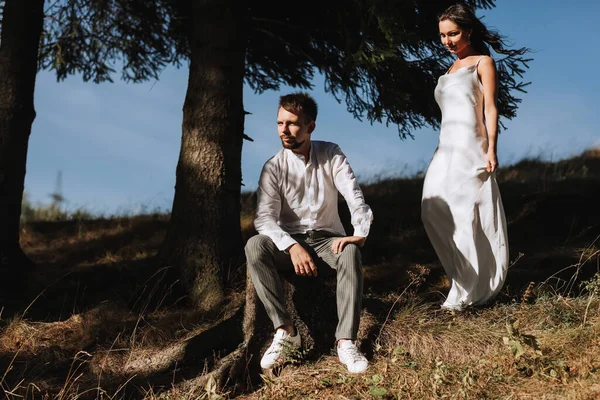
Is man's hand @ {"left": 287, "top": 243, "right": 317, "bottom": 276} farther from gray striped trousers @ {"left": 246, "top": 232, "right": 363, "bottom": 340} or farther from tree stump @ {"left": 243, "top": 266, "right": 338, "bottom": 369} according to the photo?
tree stump @ {"left": 243, "top": 266, "right": 338, "bottom": 369}

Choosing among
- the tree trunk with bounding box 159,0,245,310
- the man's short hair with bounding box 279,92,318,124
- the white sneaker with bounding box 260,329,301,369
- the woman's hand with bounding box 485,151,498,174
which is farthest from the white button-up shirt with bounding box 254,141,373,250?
the tree trunk with bounding box 159,0,245,310

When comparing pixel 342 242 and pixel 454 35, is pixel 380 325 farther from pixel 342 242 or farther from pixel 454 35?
pixel 454 35

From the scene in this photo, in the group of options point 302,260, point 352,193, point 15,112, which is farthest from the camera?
point 15,112

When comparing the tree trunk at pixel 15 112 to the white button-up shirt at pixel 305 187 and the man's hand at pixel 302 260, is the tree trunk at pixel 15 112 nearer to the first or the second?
the white button-up shirt at pixel 305 187

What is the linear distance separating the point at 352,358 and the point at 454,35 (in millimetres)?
2710

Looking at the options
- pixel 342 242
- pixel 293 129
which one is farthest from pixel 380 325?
pixel 293 129

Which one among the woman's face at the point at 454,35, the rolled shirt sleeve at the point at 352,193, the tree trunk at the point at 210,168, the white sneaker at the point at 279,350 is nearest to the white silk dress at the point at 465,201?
the woman's face at the point at 454,35

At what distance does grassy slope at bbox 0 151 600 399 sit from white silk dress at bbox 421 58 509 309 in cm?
24

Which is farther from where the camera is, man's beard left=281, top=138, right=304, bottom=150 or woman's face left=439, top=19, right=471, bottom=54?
woman's face left=439, top=19, right=471, bottom=54

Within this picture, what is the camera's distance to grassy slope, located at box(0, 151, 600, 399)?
14.4ft

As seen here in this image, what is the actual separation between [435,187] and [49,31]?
7359 millimetres

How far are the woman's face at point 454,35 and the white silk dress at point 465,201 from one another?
0.68 feet

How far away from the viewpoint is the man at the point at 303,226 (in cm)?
454

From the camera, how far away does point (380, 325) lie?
16.9ft
